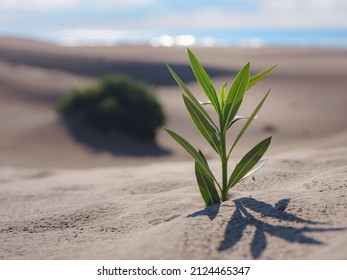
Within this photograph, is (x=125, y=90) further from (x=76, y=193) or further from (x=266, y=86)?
(x=266, y=86)

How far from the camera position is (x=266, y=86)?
22906 mm

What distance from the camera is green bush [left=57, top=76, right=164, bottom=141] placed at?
11672mm

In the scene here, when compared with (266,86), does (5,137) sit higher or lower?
lower

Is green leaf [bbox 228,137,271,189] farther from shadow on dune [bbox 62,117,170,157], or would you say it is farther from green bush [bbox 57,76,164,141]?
green bush [bbox 57,76,164,141]

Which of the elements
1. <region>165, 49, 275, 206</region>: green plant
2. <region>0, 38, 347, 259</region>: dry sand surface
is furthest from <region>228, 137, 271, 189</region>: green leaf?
<region>0, 38, 347, 259</region>: dry sand surface

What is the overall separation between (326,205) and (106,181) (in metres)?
3.22

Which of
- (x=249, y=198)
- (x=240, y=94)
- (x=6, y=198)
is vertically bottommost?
(x=6, y=198)

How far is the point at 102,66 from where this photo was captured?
28000mm

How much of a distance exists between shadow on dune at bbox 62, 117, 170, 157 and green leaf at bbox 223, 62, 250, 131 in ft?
24.2

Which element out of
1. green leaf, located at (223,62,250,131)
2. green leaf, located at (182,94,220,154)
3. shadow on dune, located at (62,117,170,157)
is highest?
green leaf, located at (223,62,250,131)

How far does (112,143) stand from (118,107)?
106 centimetres

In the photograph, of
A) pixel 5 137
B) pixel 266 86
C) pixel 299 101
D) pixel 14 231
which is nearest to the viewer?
pixel 14 231
